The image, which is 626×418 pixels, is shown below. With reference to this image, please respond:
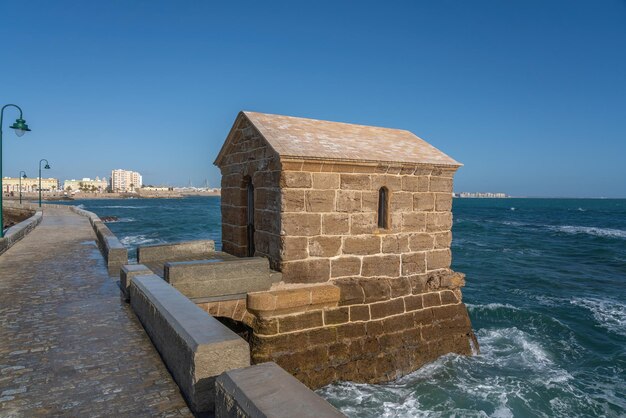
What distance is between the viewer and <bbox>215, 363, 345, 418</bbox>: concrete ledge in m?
2.72

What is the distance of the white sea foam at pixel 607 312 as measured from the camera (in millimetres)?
12812

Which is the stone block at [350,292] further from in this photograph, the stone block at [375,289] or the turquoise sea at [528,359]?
the turquoise sea at [528,359]

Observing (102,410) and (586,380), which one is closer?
(102,410)

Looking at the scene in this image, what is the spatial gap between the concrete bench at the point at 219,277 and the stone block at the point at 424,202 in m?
3.60

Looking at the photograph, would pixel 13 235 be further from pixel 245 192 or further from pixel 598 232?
pixel 598 232

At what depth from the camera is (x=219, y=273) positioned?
706 centimetres

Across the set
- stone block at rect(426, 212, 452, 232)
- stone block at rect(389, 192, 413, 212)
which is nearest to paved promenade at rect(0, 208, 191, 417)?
stone block at rect(389, 192, 413, 212)

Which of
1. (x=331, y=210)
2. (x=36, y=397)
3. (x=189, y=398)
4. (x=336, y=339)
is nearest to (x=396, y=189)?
(x=331, y=210)

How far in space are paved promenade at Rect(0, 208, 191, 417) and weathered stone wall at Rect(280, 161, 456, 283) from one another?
310 cm

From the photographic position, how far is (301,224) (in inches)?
300

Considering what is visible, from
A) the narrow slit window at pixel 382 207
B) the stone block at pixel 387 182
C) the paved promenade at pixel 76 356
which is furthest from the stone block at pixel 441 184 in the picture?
the paved promenade at pixel 76 356

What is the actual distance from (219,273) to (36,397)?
3321mm

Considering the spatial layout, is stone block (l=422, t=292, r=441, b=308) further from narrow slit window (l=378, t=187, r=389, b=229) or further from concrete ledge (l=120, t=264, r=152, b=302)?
concrete ledge (l=120, t=264, r=152, b=302)

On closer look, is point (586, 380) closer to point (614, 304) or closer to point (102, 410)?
point (614, 304)
